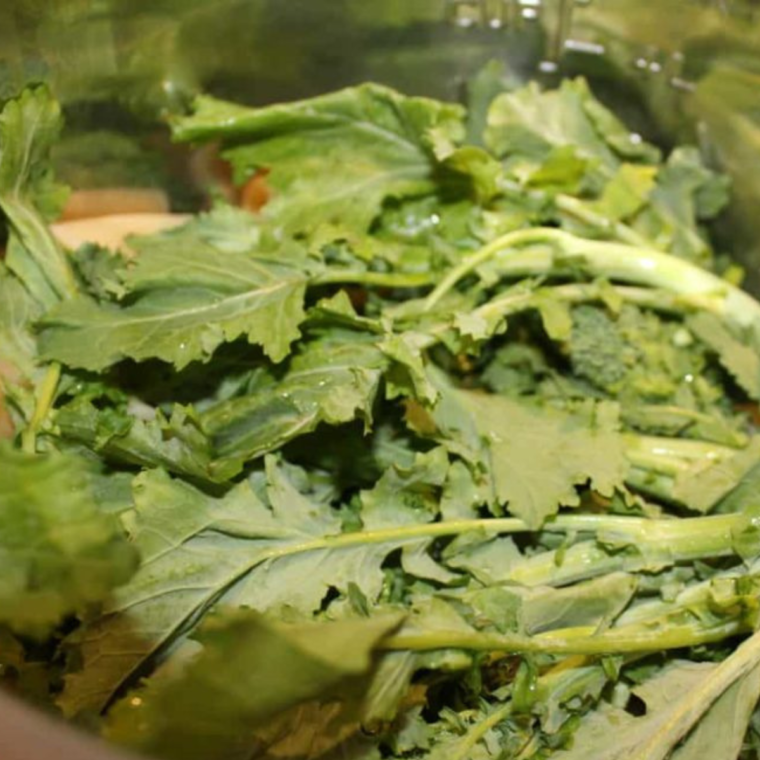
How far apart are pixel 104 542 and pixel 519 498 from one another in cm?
43

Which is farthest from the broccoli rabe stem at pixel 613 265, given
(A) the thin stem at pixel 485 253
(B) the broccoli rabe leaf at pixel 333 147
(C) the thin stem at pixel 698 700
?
(C) the thin stem at pixel 698 700

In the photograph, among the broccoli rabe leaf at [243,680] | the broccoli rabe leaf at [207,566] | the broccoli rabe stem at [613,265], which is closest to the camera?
the broccoli rabe leaf at [243,680]

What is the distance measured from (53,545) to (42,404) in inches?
13.5

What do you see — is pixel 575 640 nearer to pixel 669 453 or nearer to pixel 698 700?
pixel 698 700

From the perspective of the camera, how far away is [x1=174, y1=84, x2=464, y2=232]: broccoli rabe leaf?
1229mm

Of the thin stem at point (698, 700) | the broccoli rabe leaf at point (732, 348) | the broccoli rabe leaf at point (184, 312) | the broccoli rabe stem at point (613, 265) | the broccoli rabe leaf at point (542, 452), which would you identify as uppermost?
the broccoli rabe leaf at point (184, 312)

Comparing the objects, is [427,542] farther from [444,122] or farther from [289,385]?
[444,122]

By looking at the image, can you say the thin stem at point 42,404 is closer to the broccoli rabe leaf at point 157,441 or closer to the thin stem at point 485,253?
the broccoli rabe leaf at point 157,441

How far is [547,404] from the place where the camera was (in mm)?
1157

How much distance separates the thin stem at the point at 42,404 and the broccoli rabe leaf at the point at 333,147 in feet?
1.18

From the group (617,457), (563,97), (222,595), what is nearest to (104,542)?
(222,595)

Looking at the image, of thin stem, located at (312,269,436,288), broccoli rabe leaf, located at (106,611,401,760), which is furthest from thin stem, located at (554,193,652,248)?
broccoli rabe leaf, located at (106,611,401,760)

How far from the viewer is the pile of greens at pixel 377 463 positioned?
0.72 metres

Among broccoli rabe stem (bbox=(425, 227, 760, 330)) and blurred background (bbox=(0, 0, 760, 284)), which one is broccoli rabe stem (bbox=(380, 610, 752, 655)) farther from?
blurred background (bbox=(0, 0, 760, 284))
